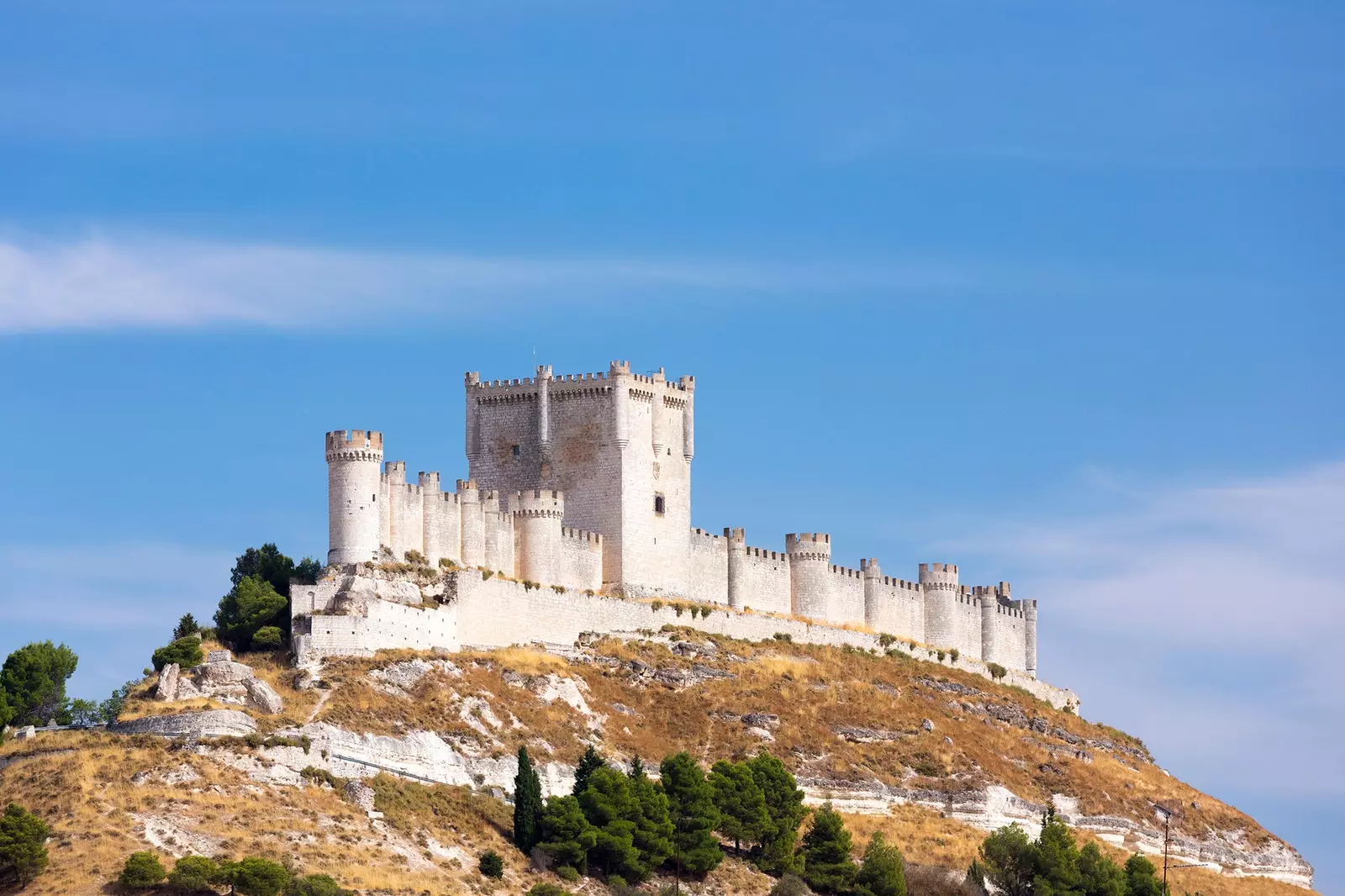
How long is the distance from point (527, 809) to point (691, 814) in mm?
6050

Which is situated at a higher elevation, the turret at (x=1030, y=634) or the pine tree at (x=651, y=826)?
the turret at (x=1030, y=634)

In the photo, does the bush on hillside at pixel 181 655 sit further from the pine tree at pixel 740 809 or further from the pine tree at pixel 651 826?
the pine tree at pixel 740 809

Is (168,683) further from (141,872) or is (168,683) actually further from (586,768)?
(586,768)

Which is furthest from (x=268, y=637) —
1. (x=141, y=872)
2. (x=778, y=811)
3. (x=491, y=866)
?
(x=778, y=811)

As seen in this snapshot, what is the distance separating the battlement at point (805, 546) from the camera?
104125 mm

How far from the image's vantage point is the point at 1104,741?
106 meters

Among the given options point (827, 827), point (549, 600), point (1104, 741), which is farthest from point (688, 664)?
point (1104, 741)

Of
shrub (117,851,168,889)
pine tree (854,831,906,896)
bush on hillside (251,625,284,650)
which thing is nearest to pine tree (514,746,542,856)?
bush on hillside (251,625,284,650)

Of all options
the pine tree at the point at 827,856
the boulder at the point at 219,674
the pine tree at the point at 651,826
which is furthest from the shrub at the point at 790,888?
the boulder at the point at 219,674

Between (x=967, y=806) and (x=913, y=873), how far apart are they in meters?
7.27

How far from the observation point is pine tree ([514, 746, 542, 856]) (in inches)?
2965

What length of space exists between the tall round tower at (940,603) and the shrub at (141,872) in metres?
48.7

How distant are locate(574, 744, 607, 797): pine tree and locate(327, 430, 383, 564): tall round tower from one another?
10206mm

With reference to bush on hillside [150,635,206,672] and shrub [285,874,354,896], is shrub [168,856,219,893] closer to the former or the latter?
shrub [285,874,354,896]
